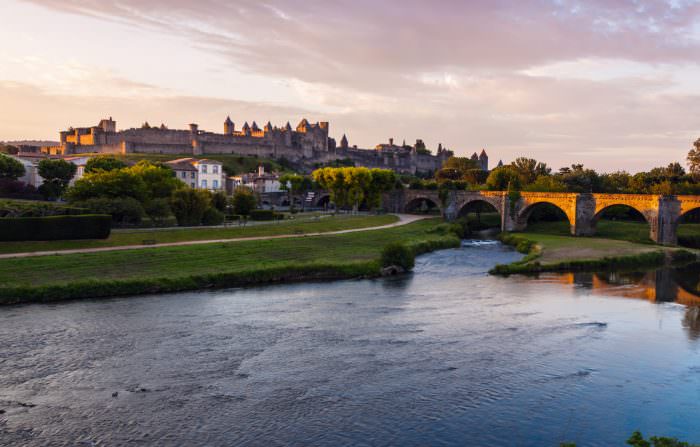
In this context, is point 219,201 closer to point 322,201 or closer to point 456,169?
point 322,201

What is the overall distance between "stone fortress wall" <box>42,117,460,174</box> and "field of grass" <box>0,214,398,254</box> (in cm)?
7859

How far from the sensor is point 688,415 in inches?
587

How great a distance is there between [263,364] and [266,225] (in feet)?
105

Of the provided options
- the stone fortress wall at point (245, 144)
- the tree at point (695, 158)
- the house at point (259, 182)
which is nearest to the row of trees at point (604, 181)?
the tree at point (695, 158)

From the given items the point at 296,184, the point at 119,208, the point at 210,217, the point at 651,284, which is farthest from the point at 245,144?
the point at 651,284

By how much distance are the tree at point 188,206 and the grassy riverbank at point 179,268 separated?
10060 mm

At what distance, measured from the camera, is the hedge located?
106 ft

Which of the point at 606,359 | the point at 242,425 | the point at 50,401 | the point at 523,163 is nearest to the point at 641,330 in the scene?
the point at 606,359

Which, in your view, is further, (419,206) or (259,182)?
(259,182)

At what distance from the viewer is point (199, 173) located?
265ft

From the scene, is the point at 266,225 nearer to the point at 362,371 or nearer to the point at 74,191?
the point at 74,191

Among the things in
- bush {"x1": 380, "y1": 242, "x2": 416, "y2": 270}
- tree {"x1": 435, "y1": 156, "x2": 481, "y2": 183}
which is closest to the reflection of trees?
bush {"x1": 380, "y1": 242, "x2": 416, "y2": 270}

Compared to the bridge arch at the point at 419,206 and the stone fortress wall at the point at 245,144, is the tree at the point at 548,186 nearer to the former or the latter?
the bridge arch at the point at 419,206

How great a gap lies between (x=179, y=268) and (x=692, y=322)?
966 inches
